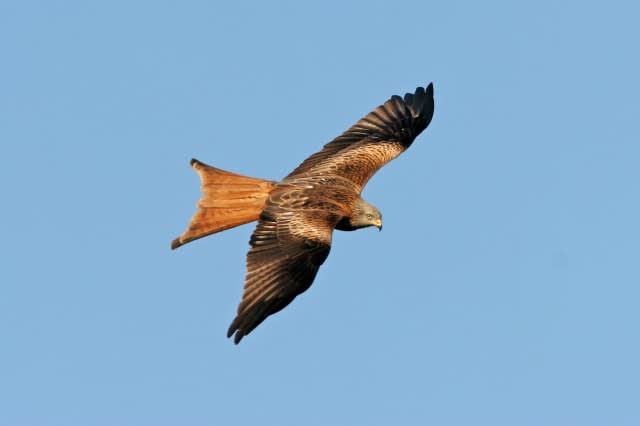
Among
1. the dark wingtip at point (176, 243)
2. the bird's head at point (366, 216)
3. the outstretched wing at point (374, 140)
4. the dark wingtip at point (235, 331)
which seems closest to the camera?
the dark wingtip at point (235, 331)

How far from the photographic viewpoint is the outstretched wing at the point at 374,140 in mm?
18531

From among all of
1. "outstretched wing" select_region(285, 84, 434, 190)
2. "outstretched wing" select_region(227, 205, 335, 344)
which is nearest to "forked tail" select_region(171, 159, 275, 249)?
"outstretched wing" select_region(227, 205, 335, 344)

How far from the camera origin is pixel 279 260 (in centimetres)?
1545

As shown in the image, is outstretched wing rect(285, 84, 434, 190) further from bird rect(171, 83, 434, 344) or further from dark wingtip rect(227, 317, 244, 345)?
dark wingtip rect(227, 317, 244, 345)

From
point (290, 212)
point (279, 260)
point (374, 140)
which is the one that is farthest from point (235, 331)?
point (374, 140)

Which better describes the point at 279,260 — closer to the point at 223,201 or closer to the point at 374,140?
the point at 223,201

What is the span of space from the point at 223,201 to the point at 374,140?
13.3 feet

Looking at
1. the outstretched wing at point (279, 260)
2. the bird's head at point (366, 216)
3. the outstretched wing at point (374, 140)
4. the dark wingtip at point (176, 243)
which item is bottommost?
the outstretched wing at point (279, 260)

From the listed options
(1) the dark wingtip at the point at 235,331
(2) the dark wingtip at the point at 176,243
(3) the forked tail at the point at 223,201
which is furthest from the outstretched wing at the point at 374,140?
(1) the dark wingtip at the point at 235,331

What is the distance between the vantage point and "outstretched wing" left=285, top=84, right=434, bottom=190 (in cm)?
1853

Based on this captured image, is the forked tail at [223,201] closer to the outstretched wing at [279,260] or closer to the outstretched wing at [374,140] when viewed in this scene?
the outstretched wing at [279,260]

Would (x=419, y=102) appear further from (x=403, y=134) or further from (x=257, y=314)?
(x=257, y=314)

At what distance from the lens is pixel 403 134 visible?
2009 centimetres

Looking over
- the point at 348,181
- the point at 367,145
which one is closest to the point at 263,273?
the point at 348,181
